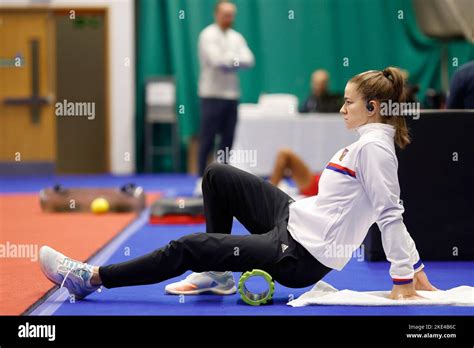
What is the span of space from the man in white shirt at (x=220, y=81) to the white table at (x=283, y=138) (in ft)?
5.79

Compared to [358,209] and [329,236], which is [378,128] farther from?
[329,236]

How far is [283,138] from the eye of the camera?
9.58 meters

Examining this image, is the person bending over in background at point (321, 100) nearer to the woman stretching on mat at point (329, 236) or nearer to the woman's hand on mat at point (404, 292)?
the woman stretching on mat at point (329, 236)

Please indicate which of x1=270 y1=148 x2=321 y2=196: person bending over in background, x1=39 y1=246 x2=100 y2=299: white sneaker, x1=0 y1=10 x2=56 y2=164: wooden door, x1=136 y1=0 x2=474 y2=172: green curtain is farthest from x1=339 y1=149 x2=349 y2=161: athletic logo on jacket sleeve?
x1=0 y1=10 x2=56 y2=164: wooden door

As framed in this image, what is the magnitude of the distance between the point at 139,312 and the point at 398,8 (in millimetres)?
8964

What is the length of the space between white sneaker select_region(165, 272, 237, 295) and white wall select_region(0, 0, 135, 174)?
8.36 m

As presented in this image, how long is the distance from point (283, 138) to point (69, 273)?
249 inches

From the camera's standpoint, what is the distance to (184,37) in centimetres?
1162

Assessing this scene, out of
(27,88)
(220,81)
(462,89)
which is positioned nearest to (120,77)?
(27,88)

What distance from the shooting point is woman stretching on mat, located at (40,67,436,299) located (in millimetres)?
3266

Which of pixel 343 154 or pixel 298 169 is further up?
pixel 343 154

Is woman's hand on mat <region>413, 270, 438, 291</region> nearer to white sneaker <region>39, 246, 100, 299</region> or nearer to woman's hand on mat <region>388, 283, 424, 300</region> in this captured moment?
woman's hand on mat <region>388, 283, 424, 300</region>

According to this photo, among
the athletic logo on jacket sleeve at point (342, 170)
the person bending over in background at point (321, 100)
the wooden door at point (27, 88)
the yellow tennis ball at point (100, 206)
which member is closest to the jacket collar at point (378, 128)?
the athletic logo on jacket sleeve at point (342, 170)

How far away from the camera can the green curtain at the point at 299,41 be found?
11422 mm
